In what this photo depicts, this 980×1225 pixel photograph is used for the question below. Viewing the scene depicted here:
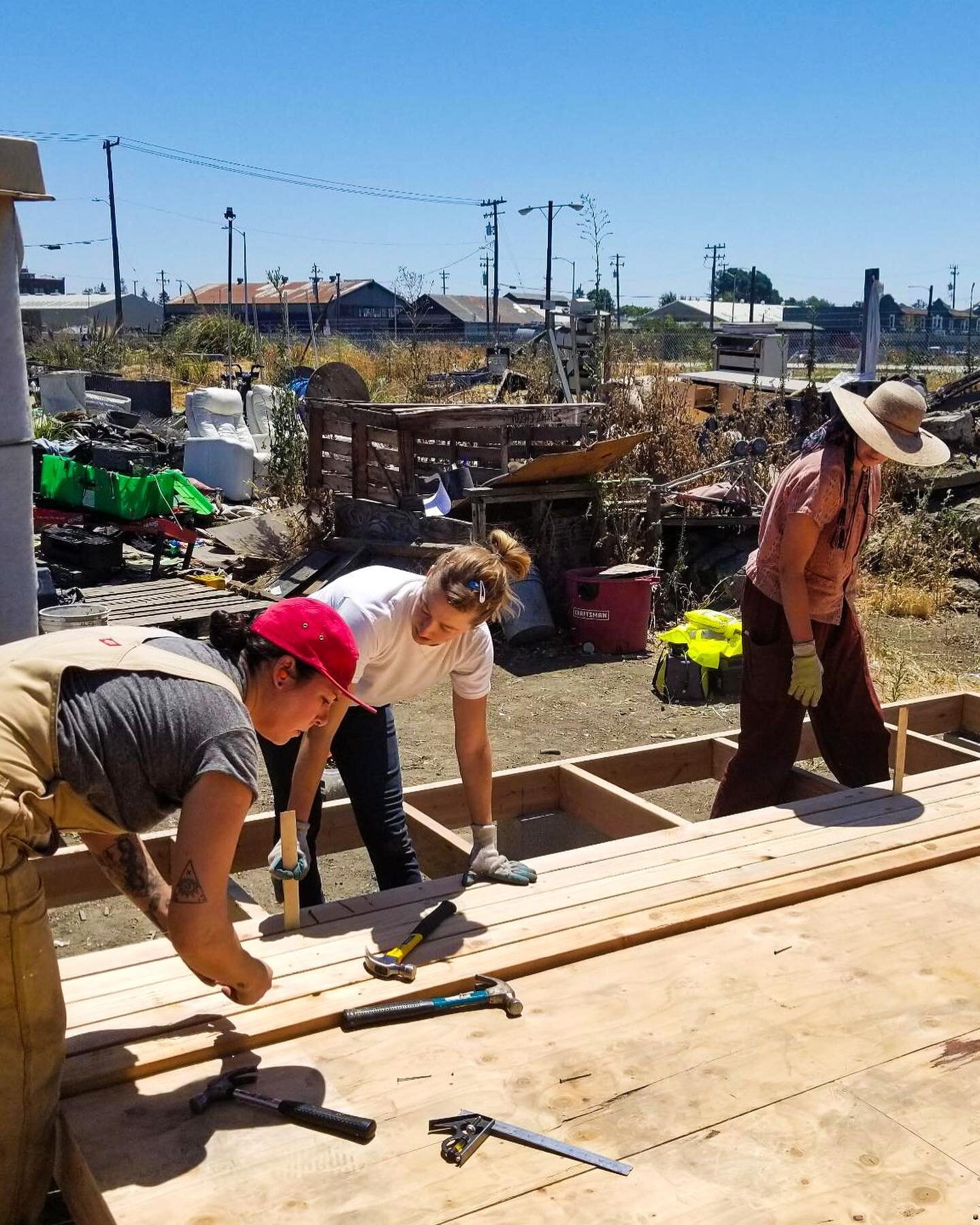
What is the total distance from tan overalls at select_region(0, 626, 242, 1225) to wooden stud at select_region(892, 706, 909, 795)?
244 centimetres

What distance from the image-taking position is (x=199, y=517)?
11.2m

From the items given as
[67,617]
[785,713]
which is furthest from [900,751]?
[67,617]

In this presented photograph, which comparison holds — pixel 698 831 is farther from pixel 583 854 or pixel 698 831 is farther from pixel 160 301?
pixel 160 301

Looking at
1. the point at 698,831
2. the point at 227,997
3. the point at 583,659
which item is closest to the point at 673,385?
the point at 583,659

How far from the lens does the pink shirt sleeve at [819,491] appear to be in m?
3.91

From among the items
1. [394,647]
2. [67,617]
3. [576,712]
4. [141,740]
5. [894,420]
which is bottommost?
[576,712]

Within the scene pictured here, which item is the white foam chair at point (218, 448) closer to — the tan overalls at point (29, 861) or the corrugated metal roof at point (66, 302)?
the tan overalls at point (29, 861)

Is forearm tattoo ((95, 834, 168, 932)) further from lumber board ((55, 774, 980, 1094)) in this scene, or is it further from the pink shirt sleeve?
the pink shirt sleeve

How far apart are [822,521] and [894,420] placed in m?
0.42

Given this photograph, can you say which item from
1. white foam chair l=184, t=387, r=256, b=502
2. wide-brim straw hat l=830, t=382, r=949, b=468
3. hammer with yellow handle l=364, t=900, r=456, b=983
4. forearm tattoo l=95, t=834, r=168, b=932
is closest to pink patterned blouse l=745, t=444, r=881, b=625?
wide-brim straw hat l=830, t=382, r=949, b=468

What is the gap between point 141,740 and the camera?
193 cm

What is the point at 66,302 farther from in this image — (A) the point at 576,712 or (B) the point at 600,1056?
(B) the point at 600,1056

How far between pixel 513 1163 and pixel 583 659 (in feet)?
20.9

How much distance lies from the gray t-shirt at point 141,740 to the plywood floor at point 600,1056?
0.62 metres
